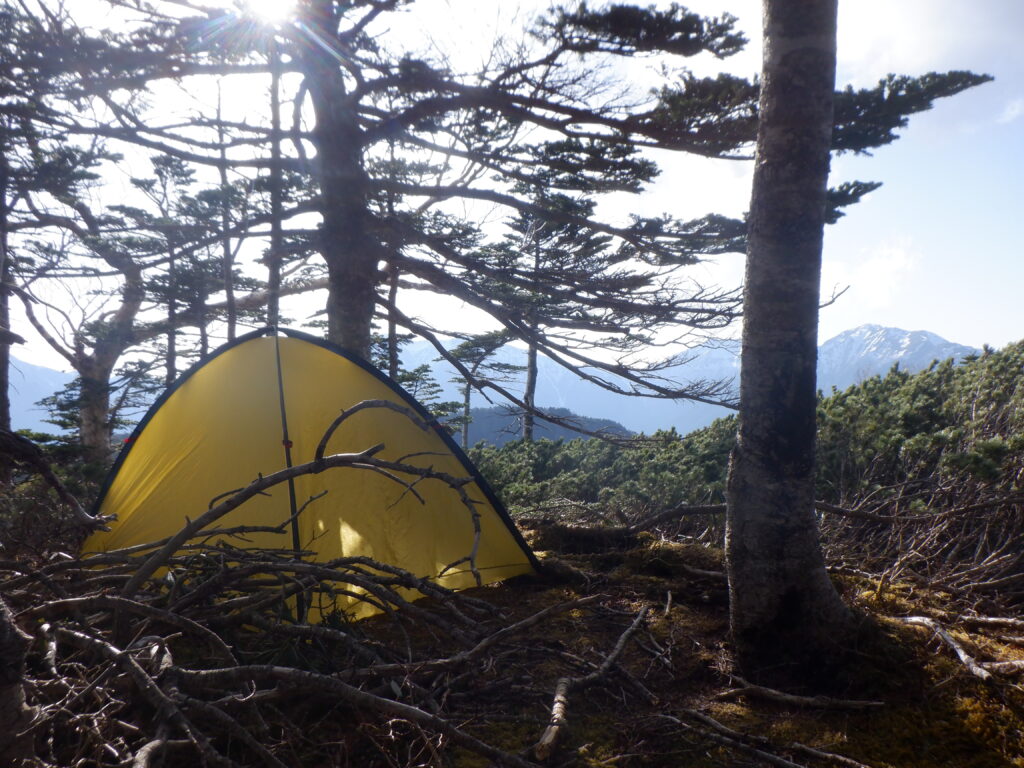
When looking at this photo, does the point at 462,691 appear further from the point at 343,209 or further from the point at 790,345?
the point at 343,209

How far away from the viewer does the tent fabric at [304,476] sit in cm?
431

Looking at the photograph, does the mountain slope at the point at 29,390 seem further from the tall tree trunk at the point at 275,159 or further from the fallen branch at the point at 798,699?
the fallen branch at the point at 798,699

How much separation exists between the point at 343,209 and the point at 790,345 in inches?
231

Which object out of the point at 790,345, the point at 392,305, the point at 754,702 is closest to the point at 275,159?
the point at 392,305

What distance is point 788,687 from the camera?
2.85 m

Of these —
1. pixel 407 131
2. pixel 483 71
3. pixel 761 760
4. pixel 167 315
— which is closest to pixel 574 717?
pixel 761 760

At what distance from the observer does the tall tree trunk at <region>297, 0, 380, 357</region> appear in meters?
7.18

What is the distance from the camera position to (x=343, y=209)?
724 cm

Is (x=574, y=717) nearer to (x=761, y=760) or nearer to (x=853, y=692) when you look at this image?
(x=761, y=760)

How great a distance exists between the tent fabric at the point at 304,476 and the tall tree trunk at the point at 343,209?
241cm

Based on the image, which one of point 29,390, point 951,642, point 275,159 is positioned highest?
point 275,159

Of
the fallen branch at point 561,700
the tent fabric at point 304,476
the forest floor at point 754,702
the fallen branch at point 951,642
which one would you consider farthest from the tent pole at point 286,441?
the fallen branch at point 951,642

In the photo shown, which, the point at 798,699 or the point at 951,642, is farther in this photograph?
the point at 951,642

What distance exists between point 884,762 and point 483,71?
21.1ft
